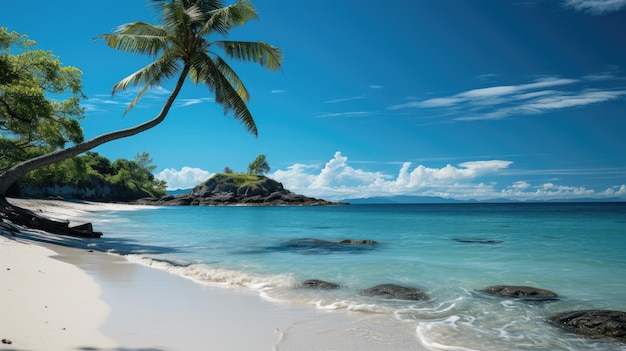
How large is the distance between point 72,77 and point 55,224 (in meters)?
7.81

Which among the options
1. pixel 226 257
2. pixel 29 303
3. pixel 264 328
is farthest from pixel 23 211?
pixel 264 328

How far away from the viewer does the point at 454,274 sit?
40.0 feet

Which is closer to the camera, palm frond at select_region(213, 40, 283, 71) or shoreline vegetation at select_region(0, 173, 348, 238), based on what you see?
palm frond at select_region(213, 40, 283, 71)

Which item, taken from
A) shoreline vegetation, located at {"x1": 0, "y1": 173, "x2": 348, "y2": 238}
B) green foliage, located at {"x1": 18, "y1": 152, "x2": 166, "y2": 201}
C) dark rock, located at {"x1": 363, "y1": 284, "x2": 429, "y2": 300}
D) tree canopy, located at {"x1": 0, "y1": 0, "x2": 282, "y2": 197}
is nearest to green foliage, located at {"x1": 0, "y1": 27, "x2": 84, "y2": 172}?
tree canopy, located at {"x1": 0, "y1": 0, "x2": 282, "y2": 197}

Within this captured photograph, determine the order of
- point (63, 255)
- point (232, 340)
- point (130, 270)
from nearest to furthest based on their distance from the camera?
point (232, 340), point (130, 270), point (63, 255)

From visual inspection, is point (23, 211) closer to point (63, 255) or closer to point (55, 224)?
point (55, 224)

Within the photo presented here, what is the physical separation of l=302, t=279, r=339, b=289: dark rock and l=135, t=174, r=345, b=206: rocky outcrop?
10858cm

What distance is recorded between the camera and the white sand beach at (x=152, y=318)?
4941 mm

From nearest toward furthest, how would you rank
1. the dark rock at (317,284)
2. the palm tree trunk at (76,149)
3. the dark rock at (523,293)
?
the dark rock at (523,293), the dark rock at (317,284), the palm tree trunk at (76,149)

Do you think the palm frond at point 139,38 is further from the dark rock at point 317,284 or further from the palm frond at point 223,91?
the dark rock at point 317,284

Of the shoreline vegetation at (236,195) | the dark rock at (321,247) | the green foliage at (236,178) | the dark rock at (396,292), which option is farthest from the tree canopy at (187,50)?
the green foliage at (236,178)

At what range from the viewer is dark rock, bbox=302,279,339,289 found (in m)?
9.77

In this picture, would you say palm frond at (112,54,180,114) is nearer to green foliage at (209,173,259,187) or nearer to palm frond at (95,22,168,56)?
palm frond at (95,22,168,56)

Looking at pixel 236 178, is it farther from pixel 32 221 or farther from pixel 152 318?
pixel 152 318
